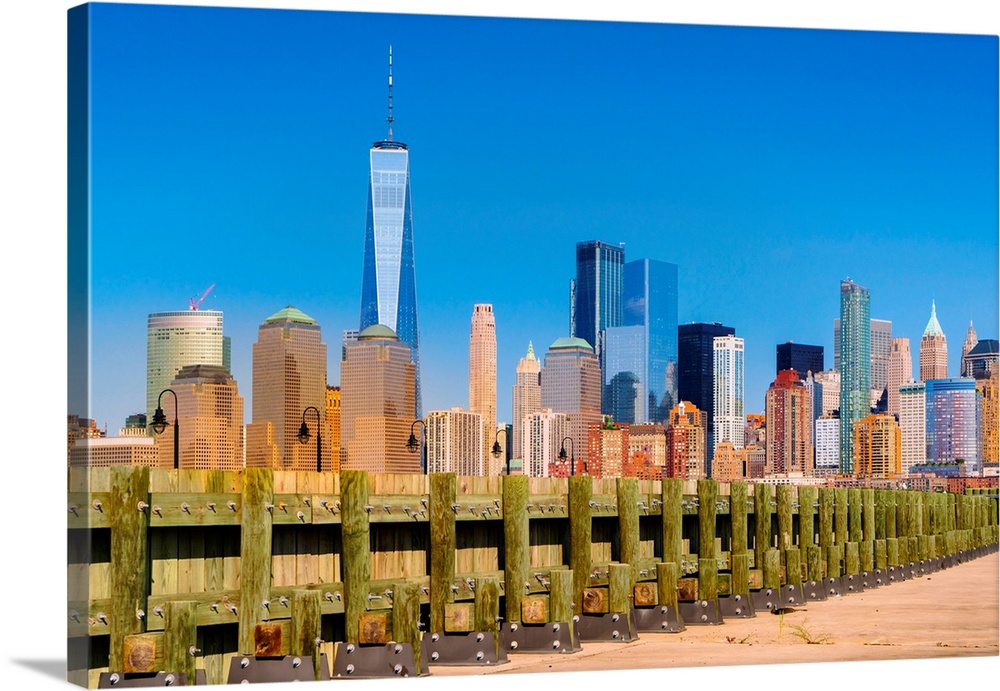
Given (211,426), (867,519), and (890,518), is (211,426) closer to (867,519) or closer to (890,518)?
(890,518)

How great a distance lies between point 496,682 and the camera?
1488 centimetres

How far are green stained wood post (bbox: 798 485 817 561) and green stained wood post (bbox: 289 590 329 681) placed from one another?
1121cm

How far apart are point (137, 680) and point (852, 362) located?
4447 inches

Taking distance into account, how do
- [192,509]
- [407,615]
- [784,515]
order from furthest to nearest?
[784,515] < [407,615] < [192,509]

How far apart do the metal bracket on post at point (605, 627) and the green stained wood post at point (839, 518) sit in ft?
30.1

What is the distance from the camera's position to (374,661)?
1470 cm

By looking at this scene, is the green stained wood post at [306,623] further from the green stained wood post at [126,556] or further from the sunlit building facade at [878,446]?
the sunlit building facade at [878,446]

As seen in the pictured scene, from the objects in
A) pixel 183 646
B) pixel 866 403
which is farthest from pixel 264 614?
pixel 866 403

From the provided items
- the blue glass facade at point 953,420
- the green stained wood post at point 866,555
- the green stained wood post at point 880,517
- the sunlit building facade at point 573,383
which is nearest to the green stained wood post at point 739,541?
the green stained wood post at point 866,555

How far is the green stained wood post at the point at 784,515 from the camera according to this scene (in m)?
23.2

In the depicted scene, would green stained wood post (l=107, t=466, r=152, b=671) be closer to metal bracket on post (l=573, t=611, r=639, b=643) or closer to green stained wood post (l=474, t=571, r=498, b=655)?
green stained wood post (l=474, t=571, r=498, b=655)

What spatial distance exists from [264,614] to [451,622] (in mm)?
2322

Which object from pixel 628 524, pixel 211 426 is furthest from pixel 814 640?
pixel 211 426

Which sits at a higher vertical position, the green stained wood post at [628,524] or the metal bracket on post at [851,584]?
the green stained wood post at [628,524]
